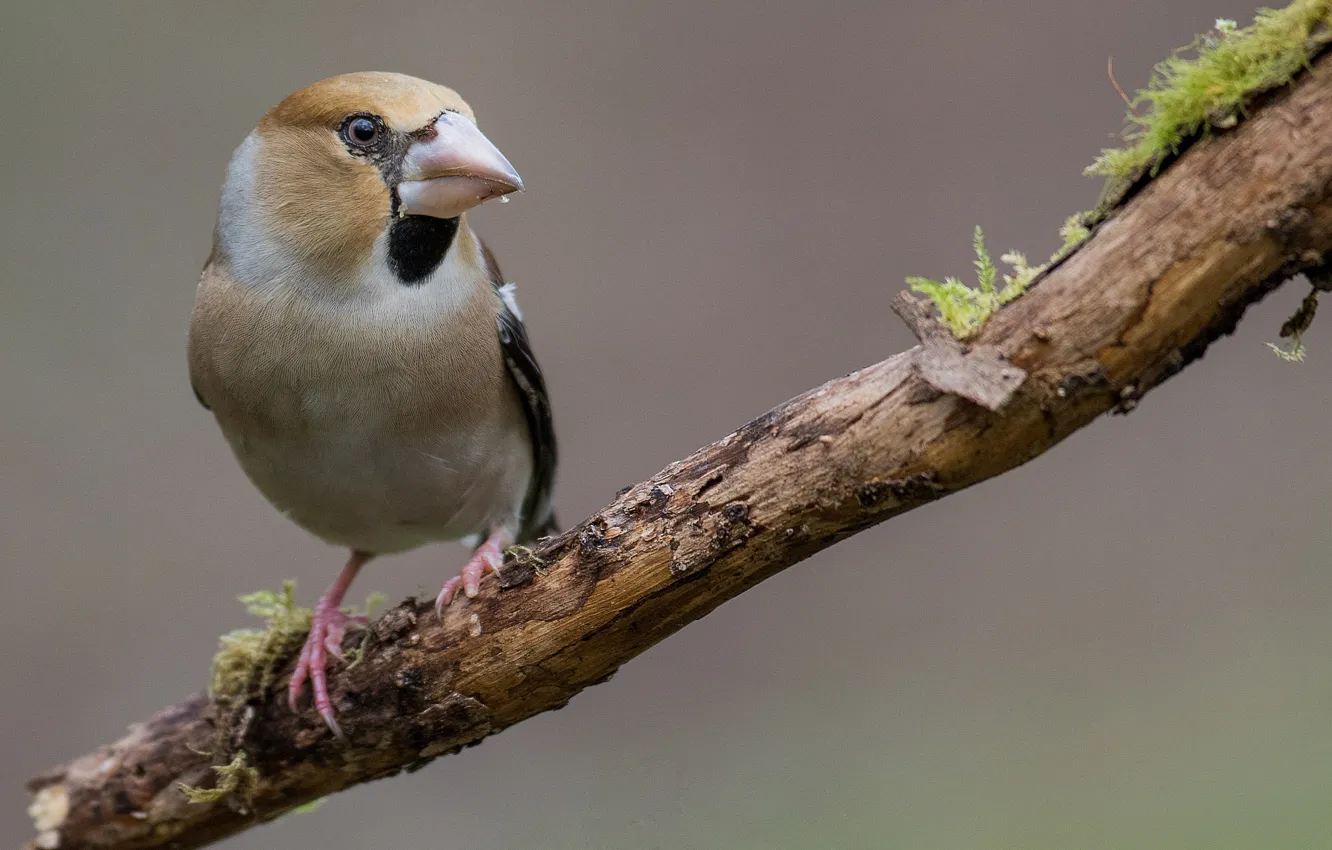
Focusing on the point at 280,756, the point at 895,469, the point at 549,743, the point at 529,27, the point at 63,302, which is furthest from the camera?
the point at 529,27

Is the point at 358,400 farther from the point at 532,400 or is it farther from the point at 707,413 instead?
the point at 707,413

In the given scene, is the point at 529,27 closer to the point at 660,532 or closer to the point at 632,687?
the point at 632,687

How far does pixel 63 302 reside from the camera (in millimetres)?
6516

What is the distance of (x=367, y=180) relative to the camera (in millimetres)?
2982

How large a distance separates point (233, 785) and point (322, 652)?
42 cm

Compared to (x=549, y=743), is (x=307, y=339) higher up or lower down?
higher up

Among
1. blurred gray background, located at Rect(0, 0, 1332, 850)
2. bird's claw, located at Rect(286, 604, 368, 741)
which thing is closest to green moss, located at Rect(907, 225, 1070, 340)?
bird's claw, located at Rect(286, 604, 368, 741)

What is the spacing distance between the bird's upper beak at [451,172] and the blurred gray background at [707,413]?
11.0 ft

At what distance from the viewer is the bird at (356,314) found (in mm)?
2979

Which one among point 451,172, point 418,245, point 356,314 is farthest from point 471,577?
point 451,172

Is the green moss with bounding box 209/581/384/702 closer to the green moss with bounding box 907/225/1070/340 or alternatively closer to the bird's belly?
the bird's belly

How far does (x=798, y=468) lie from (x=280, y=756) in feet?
6.03

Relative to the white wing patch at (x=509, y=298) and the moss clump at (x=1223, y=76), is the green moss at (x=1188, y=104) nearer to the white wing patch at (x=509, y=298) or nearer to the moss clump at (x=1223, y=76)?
the moss clump at (x=1223, y=76)

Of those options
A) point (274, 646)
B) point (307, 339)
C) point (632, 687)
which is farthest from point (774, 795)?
point (307, 339)
